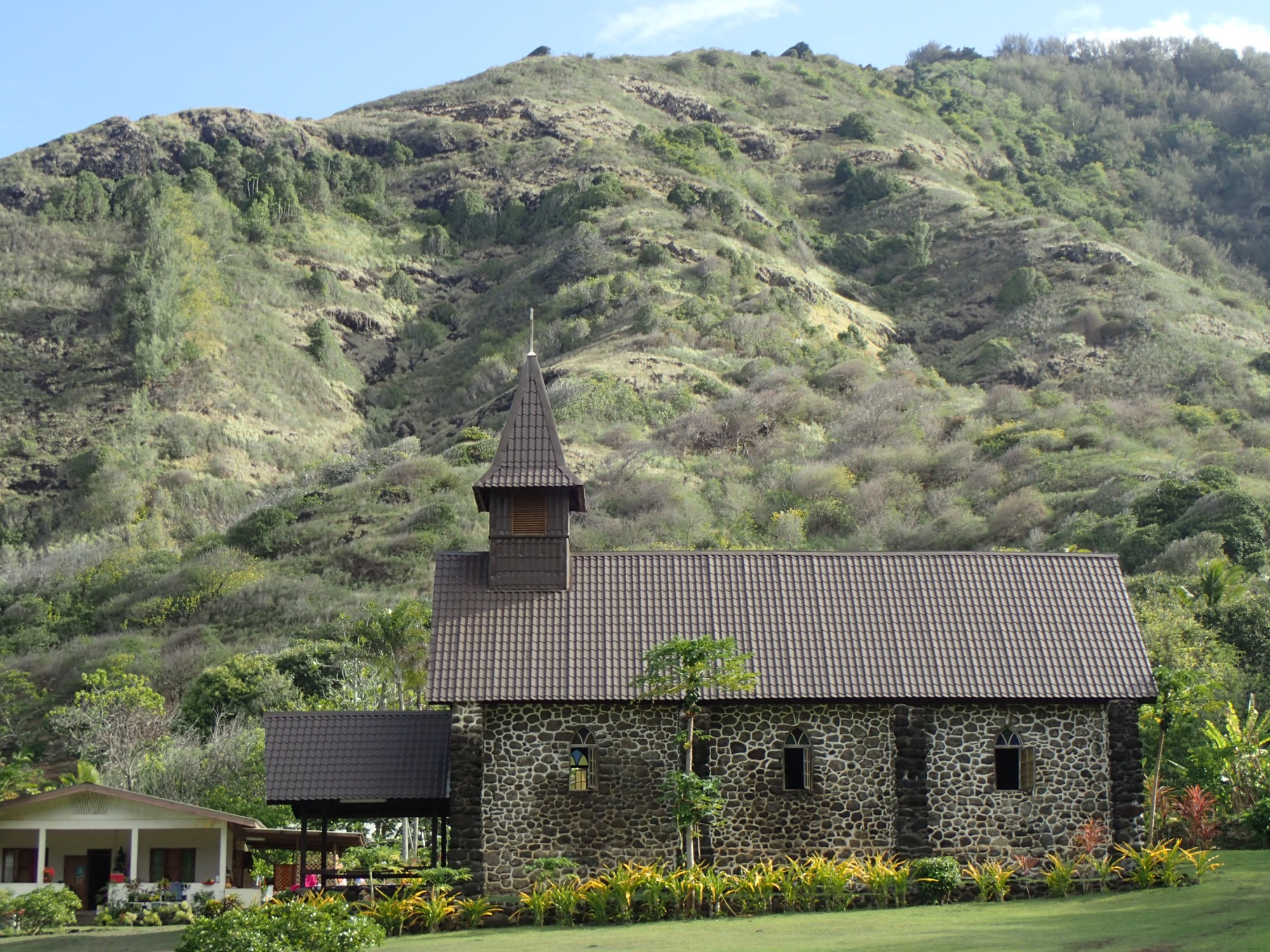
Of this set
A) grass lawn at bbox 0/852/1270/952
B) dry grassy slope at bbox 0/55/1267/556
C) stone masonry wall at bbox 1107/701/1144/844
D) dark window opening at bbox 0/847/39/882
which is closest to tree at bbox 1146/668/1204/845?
stone masonry wall at bbox 1107/701/1144/844

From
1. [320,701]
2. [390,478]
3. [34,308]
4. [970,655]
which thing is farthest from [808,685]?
[34,308]

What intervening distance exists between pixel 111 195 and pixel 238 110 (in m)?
18.8

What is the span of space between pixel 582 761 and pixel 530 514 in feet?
15.7

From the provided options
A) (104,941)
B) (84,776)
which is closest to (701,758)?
(104,941)

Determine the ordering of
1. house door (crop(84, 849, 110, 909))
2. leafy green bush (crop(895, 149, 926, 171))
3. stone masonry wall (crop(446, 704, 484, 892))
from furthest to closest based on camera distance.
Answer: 1. leafy green bush (crop(895, 149, 926, 171))
2. house door (crop(84, 849, 110, 909))
3. stone masonry wall (crop(446, 704, 484, 892))

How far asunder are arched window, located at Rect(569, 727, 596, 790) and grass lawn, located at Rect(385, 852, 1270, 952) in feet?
9.59

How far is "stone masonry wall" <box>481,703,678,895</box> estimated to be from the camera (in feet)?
80.5

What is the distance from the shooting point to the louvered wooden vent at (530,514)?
89.8ft

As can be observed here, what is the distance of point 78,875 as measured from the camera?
26984 mm

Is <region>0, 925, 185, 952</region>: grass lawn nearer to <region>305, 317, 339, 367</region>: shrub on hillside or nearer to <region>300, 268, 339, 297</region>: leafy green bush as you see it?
<region>305, 317, 339, 367</region>: shrub on hillside

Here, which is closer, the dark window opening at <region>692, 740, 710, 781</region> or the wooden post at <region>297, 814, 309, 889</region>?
the wooden post at <region>297, 814, 309, 889</region>

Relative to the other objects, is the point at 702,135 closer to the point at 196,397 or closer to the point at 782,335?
the point at 782,335

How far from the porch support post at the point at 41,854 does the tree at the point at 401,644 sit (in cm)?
1292

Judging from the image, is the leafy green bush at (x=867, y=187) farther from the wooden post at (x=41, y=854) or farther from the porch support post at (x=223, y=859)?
the wooden post at (x=41, y=854)
